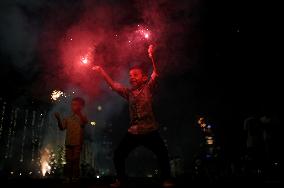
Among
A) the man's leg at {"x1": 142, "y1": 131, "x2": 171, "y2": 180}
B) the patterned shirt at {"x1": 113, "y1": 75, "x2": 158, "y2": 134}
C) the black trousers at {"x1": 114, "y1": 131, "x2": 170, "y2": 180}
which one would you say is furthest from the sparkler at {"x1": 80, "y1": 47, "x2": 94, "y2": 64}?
the man's leg at {"x1": 142, "y1": 131, "x2": 171, "y2": 180}

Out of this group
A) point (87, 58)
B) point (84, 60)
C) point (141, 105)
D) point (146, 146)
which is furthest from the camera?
point (87, 58)

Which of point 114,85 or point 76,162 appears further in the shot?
point 76,162

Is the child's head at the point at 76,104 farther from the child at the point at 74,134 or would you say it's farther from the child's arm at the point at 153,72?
the child's arm at the point at 153,72

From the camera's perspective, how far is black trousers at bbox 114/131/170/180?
19.7 ft

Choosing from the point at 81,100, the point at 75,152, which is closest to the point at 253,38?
the point at 81,100

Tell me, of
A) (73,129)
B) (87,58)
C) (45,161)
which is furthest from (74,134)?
(45,161)

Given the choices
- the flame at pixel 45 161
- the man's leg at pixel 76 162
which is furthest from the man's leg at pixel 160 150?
the flame at pixel 45 161

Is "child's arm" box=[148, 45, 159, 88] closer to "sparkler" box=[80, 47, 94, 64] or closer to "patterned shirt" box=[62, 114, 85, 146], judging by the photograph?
"sparkler" box=[80, 47, 94, 64]

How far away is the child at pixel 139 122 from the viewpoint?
6.07 m

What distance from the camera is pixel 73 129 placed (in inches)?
337

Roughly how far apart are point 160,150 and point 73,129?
135 inches

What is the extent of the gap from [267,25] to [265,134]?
6.98m

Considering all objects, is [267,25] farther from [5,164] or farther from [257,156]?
[5,164]

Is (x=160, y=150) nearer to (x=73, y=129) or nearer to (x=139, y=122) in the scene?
(x=139, y=122)
